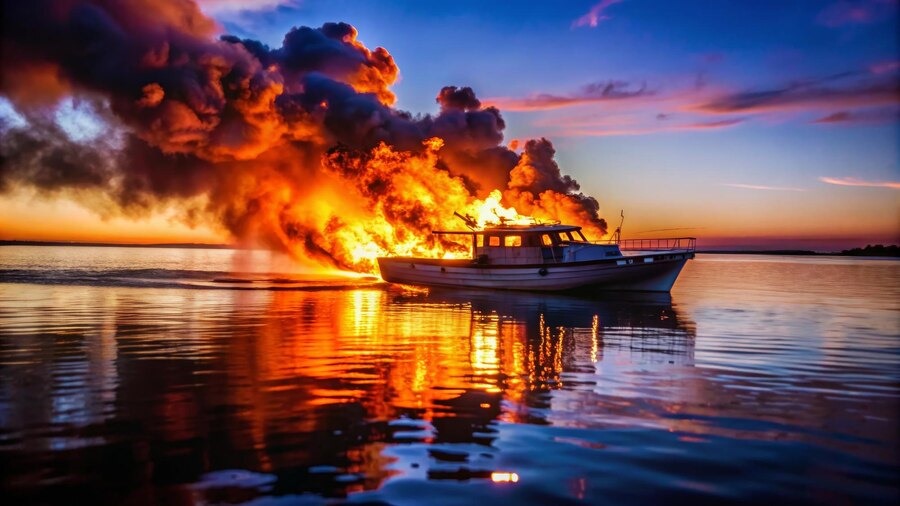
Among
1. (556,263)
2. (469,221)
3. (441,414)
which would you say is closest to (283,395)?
(441,414)

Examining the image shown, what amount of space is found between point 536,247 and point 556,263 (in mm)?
1944

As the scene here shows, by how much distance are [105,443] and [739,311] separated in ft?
102

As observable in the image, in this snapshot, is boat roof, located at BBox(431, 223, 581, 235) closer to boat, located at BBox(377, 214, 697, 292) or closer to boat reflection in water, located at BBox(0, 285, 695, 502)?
boat, located at BBox(377, 214, 697, 292)

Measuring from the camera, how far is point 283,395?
39.9 feet

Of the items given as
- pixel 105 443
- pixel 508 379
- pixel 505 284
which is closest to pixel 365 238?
pixel 505 284

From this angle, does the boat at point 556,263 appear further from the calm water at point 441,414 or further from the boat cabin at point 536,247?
the calm water at point 441,414

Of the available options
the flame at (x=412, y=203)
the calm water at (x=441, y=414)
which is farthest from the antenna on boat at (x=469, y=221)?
the calm water at (x=441, y=414)

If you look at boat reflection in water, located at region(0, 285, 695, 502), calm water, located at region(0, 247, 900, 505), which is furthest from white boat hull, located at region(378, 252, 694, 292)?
calm water, located at region(0, 247, 900, 505)

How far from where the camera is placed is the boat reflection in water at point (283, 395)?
7855 mm

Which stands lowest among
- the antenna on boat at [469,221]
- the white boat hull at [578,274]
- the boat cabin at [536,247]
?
the white boat hull at [578,274]

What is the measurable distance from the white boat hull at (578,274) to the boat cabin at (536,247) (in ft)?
2.11

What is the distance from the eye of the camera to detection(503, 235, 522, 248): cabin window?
4500 cm

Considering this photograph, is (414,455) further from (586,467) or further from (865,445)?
(865,445)

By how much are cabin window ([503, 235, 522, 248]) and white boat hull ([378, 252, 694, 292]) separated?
147 cm
